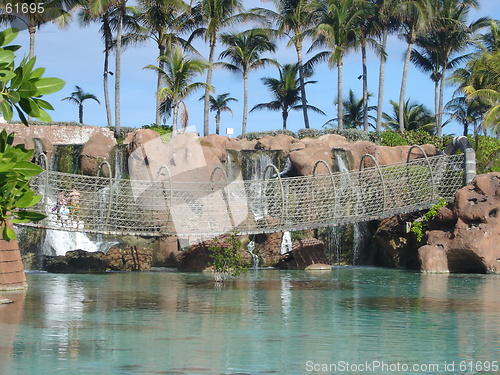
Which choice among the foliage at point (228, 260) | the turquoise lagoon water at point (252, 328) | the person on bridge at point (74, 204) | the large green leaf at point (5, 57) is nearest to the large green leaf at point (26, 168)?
the large green leaf at point (5, 57)

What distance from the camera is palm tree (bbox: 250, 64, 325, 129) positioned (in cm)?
4384

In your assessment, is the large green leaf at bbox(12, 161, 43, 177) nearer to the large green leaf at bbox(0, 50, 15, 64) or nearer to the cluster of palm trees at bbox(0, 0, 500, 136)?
the large green leaf at bbox(0, 50, 15, 64)

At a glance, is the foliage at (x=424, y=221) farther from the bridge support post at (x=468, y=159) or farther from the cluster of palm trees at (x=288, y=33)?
the cluster of palm trees at (x=288, y=33)

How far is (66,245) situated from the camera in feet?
58.2

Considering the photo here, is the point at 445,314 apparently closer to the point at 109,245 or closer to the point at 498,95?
the point at 109,245

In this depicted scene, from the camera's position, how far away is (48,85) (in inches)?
114

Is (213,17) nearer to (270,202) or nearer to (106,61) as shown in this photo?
(106,61)

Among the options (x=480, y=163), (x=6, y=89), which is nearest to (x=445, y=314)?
(x=6, y=89)

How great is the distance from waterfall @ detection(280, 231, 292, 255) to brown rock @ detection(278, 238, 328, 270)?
47 centimetres

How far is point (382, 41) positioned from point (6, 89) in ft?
110

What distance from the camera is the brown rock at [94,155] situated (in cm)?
2128

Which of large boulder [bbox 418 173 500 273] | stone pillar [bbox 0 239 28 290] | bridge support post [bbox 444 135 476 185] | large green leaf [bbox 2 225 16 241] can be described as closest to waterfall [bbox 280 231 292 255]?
large boulder [bbox 418 173 500 273]

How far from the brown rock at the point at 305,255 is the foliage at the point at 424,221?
6.86 ft

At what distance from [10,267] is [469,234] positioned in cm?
894
